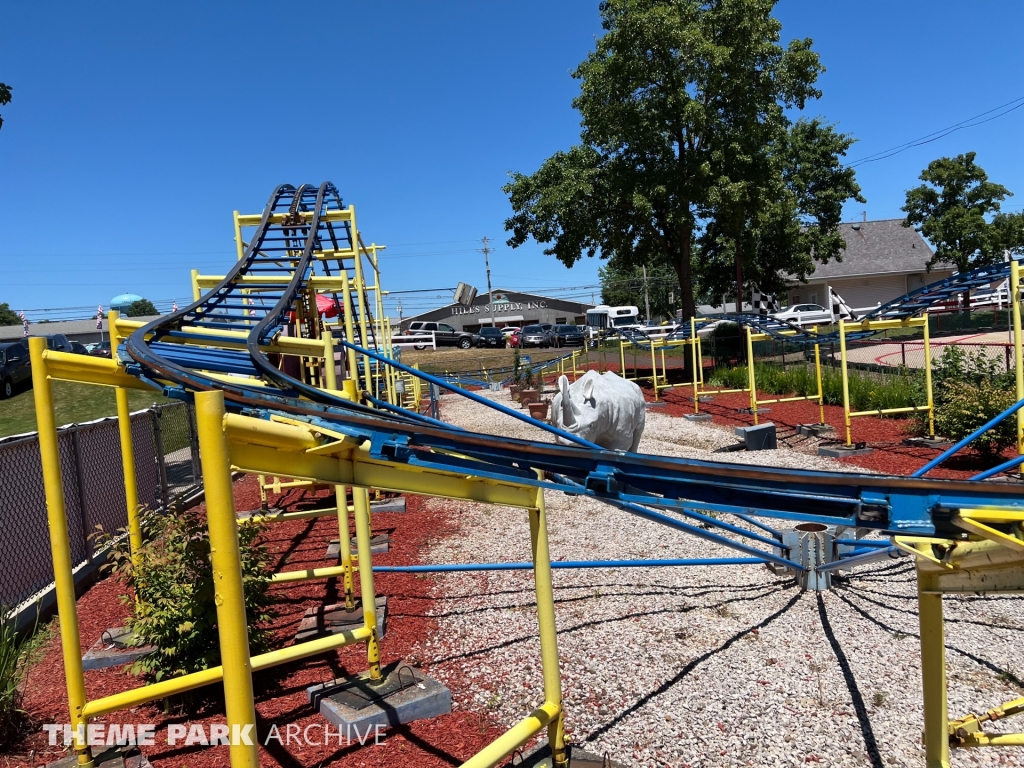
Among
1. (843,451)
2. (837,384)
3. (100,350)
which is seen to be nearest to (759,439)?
(843,451)

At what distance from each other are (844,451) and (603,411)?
14.5ft

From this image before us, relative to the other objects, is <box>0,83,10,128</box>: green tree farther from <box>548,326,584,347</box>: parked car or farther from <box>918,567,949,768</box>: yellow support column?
<box>548,326,584,347</box>: parked car

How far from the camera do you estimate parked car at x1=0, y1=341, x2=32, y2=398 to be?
19906mm

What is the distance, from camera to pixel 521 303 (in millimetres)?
67688

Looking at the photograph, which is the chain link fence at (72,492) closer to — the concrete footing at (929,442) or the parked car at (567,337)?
the concrete footing at (929,442)

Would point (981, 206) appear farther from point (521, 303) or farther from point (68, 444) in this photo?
point (68, 444)

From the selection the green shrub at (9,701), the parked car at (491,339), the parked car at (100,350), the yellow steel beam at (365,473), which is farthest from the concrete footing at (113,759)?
the parked car at (491,339)

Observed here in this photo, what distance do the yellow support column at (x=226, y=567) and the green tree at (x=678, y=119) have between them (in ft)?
76.2

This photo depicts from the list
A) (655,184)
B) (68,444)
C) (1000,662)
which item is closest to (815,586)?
(1000,662)

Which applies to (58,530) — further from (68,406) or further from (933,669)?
(68,406)

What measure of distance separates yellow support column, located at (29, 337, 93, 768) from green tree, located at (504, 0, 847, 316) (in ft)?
73.4

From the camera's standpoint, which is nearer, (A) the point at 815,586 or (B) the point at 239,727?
(B) the point at 239,727

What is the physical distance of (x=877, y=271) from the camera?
45.8 meters

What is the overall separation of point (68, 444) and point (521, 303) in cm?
6180
